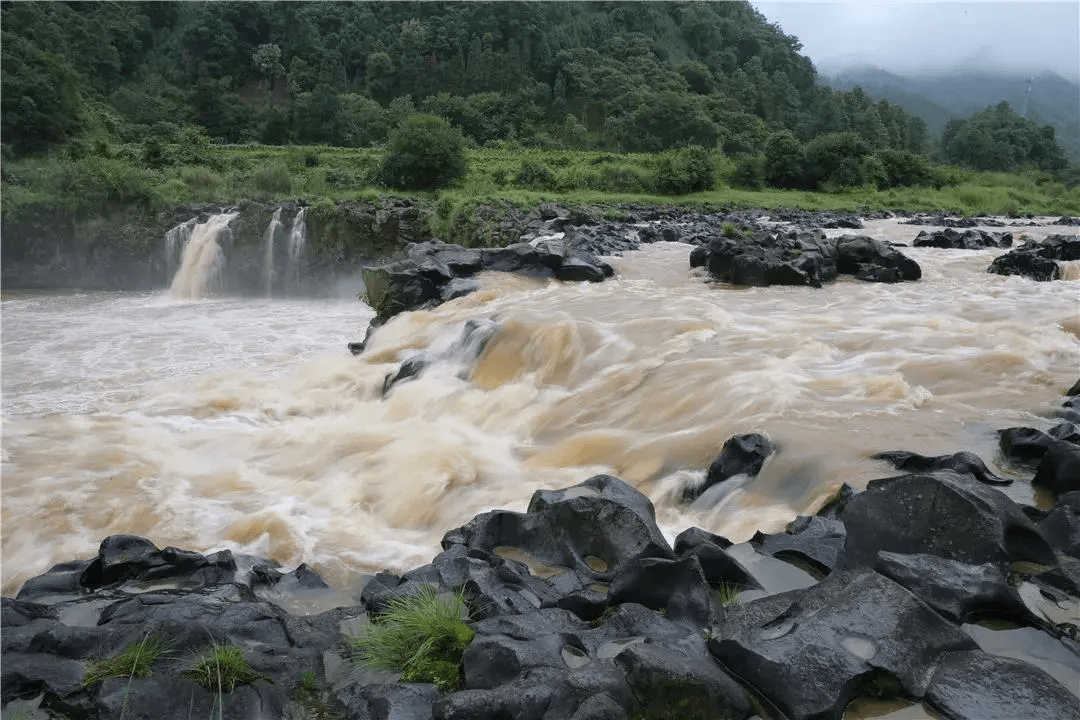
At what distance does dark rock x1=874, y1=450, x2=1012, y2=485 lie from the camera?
5359 mm

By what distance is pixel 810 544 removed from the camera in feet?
15.3

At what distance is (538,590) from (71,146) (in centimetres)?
3733

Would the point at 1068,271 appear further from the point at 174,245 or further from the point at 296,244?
the point at 174,245

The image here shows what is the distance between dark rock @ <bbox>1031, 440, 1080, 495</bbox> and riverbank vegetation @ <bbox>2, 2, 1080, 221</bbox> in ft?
62.7

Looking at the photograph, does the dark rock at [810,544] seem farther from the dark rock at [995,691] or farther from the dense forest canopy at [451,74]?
the dense forest canopy at [451,74]

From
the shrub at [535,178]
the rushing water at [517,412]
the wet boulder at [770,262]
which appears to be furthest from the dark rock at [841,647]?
the shrub at [535,178]

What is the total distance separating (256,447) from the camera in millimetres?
8773

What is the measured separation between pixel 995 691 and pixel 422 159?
89.1 feet

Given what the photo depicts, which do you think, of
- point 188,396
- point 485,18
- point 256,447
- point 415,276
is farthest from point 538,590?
point 485,18

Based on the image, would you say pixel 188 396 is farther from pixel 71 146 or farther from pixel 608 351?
pixel 71 146

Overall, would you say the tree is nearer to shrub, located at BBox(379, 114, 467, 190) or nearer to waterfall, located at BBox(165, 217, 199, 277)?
shrub, located at BBox(379, 114, 467, 190)

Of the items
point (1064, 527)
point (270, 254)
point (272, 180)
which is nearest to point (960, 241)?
point (1064, 527)

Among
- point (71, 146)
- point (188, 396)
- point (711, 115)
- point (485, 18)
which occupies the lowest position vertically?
point (188, 396)

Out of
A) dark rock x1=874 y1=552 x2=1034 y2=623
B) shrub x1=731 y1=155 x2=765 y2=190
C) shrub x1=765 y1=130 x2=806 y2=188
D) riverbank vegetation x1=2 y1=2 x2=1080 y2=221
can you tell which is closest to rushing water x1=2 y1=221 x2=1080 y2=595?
dark rock x1=874 y1=552 x2=1034 y2=623
